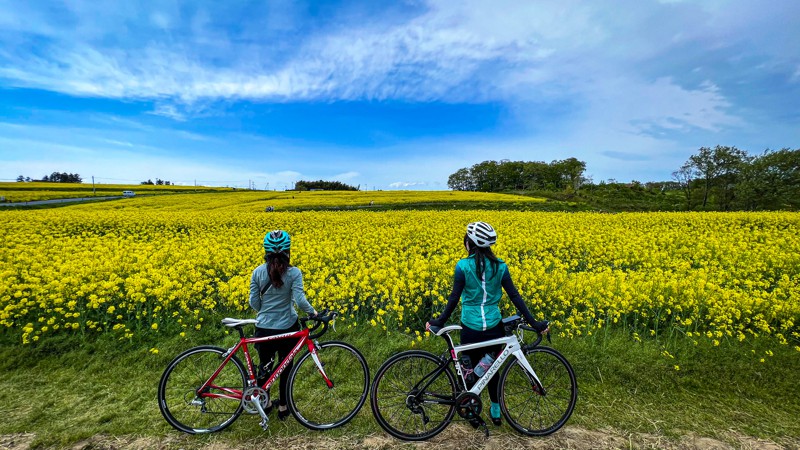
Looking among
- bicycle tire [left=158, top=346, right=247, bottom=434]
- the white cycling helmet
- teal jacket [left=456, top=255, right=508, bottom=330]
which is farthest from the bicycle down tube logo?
bicycle tire [left=158, top=346, right=247, bottom=434]

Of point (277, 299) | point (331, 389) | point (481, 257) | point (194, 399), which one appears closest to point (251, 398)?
point (194, 399)

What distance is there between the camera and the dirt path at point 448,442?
399 cm

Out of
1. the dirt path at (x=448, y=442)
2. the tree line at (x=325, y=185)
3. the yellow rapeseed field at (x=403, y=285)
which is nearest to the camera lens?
the dirt path at (x=448, y=442)

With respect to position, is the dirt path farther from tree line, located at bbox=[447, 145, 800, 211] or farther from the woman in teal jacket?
tree line, located at bbox=[447, 145, 800, 211]

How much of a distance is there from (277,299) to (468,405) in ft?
8.63

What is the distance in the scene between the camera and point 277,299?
164 inches

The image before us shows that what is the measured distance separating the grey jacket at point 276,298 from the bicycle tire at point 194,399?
70cm

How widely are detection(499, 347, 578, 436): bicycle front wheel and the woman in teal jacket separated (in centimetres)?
62

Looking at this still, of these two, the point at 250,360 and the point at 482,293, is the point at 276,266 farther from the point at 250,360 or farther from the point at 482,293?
the point at 482,293

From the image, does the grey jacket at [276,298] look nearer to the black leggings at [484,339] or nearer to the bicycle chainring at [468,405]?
the black leggings at [484,339]

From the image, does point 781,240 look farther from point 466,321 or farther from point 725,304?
point 466,321

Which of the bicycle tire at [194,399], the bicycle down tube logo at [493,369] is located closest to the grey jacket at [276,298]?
the bicycle tire at [194,399]

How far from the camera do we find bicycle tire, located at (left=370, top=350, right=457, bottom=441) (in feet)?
13.3

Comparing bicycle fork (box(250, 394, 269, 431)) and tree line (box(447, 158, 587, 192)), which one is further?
tree line (box(447, 158, 587, 192))
